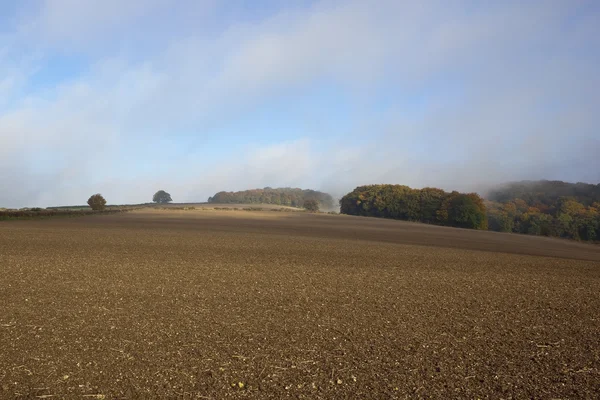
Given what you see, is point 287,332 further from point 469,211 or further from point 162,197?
point 162,197

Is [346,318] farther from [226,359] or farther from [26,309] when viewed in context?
[26,309]

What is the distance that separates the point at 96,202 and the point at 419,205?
262ft

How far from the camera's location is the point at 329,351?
375 inches

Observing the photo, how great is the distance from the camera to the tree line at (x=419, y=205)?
328ft

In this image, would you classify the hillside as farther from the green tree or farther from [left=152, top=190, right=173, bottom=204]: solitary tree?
[left=152, top=190, right=173, bottom=204]: solitary tree

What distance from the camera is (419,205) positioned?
112438 millimetres

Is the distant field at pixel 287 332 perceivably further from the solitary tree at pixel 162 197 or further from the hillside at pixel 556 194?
the solitary tree at pixel 162 197

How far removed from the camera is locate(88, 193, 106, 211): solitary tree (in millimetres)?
99438

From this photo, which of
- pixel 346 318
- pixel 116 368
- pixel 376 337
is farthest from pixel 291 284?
pixel 116 368

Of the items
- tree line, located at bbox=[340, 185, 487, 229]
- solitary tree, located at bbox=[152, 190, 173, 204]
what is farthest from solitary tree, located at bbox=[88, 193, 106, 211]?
solitary tree, located at bbox=[152, 190, 173, 204]

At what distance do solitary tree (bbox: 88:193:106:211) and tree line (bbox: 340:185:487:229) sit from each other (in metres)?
68.6

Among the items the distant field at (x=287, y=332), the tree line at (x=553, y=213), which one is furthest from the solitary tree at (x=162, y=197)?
the distant field at (x=287, y=332)

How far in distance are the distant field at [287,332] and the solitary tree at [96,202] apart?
84358mm

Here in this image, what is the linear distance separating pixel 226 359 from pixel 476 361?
209 inches
